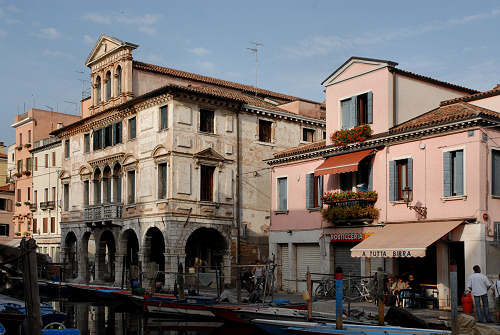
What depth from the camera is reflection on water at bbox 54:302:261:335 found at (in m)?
21.4

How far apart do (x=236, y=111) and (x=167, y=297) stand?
12909 mm

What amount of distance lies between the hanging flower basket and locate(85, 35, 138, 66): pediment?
15.4m

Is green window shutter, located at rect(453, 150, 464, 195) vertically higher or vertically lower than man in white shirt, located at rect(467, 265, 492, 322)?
higher

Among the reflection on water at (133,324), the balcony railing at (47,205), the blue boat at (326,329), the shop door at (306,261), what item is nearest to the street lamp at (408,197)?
the shop door at (306,261)

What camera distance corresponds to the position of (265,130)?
36938 millimetres

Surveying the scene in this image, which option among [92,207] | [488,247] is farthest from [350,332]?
[92,207]

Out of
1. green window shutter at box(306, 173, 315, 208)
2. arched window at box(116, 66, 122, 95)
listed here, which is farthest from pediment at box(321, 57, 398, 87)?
arched window at box(116, 66, 122, 95)

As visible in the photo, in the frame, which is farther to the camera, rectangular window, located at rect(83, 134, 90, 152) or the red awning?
rectangular window, located at rect(83, 134, 90, 152)

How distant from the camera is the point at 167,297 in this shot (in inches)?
998

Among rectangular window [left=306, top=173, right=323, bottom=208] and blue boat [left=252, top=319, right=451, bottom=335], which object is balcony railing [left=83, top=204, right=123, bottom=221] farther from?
blue boat [left=252, top=319, right=451, bottom=335]

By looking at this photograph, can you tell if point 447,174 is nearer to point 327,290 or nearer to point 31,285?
point 327,290

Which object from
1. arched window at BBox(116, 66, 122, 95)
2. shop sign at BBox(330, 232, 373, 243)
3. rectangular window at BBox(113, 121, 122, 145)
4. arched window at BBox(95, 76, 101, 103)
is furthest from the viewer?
arched window at BBox(95, 76, 101, 103)

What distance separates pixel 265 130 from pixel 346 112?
1050 centimetres

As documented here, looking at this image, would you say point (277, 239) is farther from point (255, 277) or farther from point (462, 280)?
point (462, 280)
